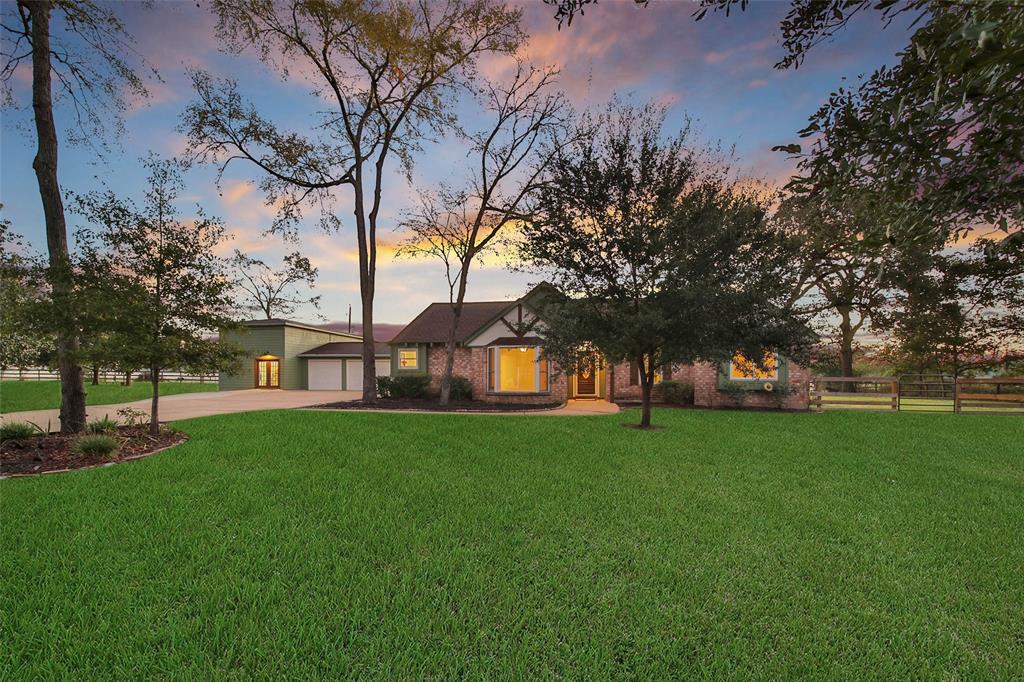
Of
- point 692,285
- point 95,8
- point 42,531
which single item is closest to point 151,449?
point 42,531

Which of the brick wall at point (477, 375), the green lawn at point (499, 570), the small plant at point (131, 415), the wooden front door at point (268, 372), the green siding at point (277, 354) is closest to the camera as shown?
the green lawn at point (499, 570)

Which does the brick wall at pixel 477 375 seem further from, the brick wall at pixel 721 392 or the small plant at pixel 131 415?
the small plant at pixel 131 415

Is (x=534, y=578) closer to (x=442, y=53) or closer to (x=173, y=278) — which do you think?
(x=173, y=278)

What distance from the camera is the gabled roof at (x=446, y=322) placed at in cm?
1997

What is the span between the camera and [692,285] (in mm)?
10203

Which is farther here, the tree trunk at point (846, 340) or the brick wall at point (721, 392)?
the tree trunk at point (846, 340)

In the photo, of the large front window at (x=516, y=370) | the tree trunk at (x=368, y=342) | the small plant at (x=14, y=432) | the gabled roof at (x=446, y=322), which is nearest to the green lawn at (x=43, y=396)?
the small plant at (x=14, y=432)

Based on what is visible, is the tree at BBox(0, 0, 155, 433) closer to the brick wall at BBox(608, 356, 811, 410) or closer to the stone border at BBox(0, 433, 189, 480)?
the stone border at BBox(0, 433, 189, 480)

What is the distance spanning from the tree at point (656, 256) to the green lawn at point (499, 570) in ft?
13.7

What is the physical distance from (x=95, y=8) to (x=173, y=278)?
561cm

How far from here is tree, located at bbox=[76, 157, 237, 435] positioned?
7.68m

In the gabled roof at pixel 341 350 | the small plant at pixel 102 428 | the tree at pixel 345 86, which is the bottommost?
the small plant at pixel 102 428

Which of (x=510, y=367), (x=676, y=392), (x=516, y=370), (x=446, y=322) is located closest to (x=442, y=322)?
(x=446, y=322)

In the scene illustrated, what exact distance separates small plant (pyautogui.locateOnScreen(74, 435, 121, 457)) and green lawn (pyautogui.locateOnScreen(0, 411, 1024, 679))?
102 cm
